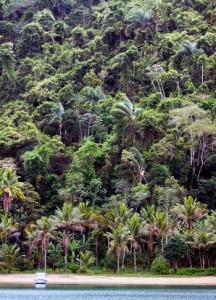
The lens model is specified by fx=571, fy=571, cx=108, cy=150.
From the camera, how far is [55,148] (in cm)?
5841

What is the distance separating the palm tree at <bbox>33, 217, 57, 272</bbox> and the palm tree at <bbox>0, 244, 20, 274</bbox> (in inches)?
70.1

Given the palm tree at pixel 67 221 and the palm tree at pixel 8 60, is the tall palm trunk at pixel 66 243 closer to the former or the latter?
the palm tree at pixel 67 221

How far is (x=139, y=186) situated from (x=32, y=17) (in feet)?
137

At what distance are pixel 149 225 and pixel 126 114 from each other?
13.7 m

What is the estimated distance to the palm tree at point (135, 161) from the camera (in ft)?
170

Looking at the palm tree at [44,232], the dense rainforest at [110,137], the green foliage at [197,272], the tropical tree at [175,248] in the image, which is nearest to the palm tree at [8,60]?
the dense rainforest at [110,137]

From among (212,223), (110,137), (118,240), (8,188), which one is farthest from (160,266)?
(110,137)

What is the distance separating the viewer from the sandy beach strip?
3997cm

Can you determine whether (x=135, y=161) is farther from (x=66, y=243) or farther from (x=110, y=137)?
(x=66, y=243)

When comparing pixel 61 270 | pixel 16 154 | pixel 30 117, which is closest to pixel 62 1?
pixel 30 117

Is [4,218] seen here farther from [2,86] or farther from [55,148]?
[2,86]

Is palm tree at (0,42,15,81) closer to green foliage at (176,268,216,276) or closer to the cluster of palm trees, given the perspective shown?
the cluster of palm trees

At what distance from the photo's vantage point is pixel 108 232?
46.0 metres

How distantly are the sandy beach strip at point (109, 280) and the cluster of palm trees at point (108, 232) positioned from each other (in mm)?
2445
